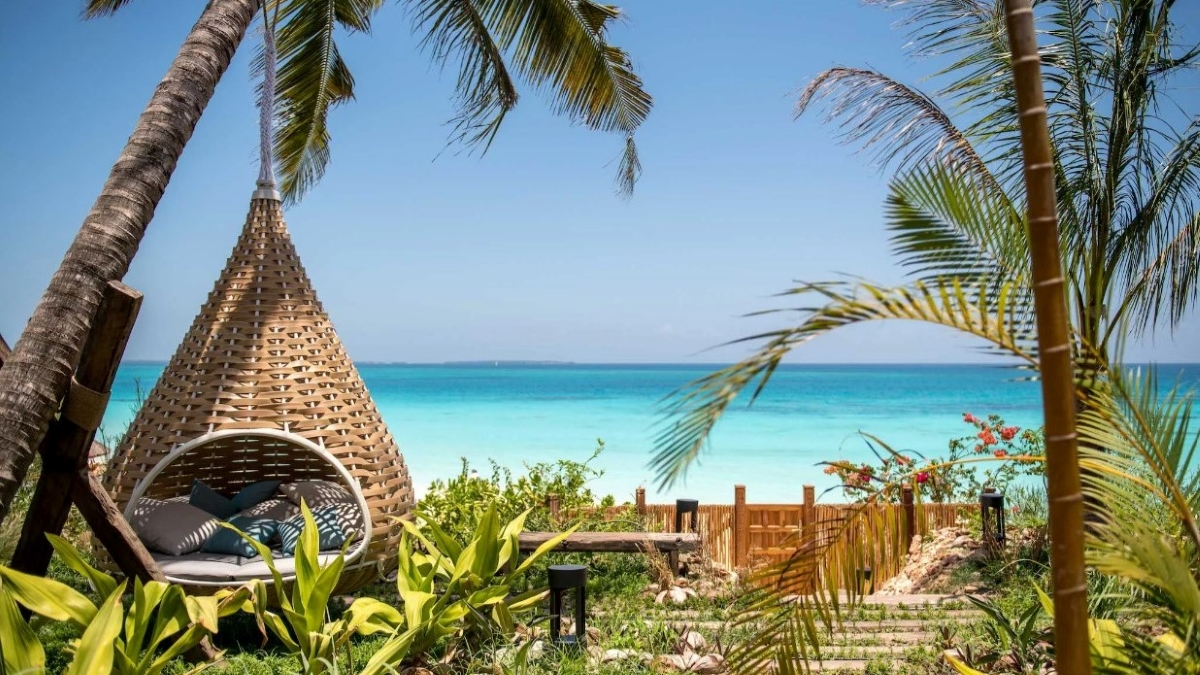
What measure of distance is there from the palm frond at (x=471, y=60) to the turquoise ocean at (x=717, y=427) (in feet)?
43.7

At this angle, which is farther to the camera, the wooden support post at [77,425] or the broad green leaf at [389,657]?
the wooden support post at [77,425]

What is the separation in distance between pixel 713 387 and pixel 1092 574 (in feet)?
11.6

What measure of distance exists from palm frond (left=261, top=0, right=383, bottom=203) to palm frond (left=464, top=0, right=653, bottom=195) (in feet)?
3.80

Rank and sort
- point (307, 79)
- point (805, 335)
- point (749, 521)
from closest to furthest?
point (805, 335), point (307, 79), point (749, 521)

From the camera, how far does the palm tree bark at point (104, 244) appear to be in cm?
346

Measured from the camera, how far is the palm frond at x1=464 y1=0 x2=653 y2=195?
20.9ft

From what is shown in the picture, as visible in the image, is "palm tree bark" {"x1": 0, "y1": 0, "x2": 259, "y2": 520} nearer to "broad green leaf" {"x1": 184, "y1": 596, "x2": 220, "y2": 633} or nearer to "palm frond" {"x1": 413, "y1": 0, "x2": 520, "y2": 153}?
"broad green leaf" {"x1": 184, "y1": 596, "x2": 220, "y2": 633}

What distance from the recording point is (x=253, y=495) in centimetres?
570

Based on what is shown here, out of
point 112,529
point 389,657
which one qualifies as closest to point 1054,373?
point 389,657

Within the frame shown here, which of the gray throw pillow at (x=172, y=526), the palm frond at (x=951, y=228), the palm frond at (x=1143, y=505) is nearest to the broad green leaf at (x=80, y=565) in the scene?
the gray throw pillow at (x=172, y=526)

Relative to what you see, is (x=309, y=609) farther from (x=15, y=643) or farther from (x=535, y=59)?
(x=535, y=59)

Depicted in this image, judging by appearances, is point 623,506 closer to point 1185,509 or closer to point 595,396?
point 1185,509

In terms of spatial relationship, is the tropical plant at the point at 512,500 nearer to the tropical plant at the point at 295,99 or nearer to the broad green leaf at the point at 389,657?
the tropical plant at the point at 295,99

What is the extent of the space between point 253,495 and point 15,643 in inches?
117
